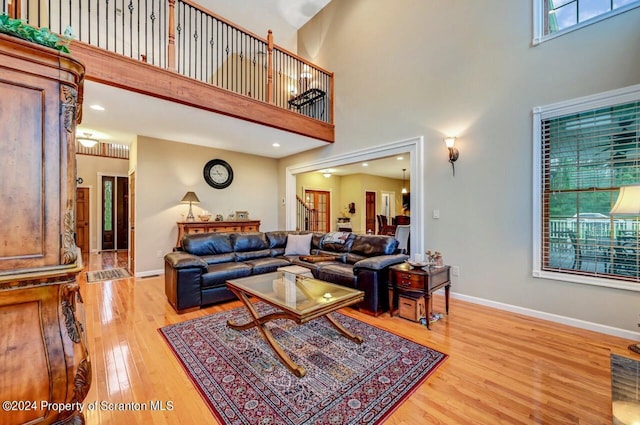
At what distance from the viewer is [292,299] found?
2279mm

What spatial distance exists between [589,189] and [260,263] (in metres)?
4.05

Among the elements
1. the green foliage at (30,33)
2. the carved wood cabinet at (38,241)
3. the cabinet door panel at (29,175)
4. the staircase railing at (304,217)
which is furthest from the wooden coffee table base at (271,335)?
the staircase railing at (304,217)

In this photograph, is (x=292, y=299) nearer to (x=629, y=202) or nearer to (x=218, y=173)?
(x=629, y=202)

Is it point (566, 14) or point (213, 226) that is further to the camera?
point (213, 226)

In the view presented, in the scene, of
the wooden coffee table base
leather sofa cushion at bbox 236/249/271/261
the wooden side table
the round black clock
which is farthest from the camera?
the round black clock

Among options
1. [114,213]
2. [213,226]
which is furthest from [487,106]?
[114,213]

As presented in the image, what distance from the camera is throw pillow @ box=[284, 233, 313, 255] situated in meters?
4.82

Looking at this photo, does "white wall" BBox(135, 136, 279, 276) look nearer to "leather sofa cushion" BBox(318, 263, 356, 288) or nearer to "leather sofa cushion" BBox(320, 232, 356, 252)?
"leather sofa cushion" BBox(320, 232, 356, 252)

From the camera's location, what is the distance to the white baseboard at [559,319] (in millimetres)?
2596

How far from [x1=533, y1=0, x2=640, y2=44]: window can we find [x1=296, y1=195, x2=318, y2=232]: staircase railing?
553 cm

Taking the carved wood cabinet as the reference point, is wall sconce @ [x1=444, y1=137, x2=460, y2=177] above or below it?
above

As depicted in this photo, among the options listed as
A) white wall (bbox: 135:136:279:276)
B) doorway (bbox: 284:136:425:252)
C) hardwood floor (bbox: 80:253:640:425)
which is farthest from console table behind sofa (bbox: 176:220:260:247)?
doorway (bbox: 284:136:425:252)

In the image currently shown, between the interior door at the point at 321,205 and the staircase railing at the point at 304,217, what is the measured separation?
0.57 metres

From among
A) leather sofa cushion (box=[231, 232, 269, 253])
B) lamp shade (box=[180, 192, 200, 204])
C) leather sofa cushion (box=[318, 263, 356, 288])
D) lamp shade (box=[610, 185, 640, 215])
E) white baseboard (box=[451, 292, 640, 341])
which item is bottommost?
white baseboard (box=[451, 292, 640, 341])
